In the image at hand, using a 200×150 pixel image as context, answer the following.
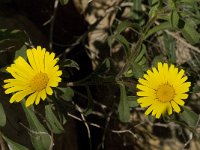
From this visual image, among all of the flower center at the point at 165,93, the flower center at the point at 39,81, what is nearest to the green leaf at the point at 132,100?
the flower center at the point at 165,93

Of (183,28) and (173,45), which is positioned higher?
(183,28)

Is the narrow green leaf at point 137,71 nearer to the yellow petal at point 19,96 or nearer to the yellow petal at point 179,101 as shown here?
the yellow petal at point 179,101

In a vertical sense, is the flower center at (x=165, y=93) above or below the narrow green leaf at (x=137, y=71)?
below

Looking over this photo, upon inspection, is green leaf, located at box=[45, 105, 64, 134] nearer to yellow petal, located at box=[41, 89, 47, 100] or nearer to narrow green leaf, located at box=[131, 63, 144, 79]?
yellow petal, located at box=[41, 89, 47, 100]

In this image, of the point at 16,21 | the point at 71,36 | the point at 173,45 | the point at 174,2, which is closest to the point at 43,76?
the point at 174,2

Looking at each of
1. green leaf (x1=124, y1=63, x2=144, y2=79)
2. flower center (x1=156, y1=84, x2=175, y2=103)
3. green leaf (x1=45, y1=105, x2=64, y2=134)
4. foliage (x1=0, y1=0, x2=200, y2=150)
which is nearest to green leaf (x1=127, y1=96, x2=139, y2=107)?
foliage (x1=0, y1=0, x2=200, y2=150)

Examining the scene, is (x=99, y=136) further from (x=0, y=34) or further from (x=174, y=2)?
(x=174, y=2)
